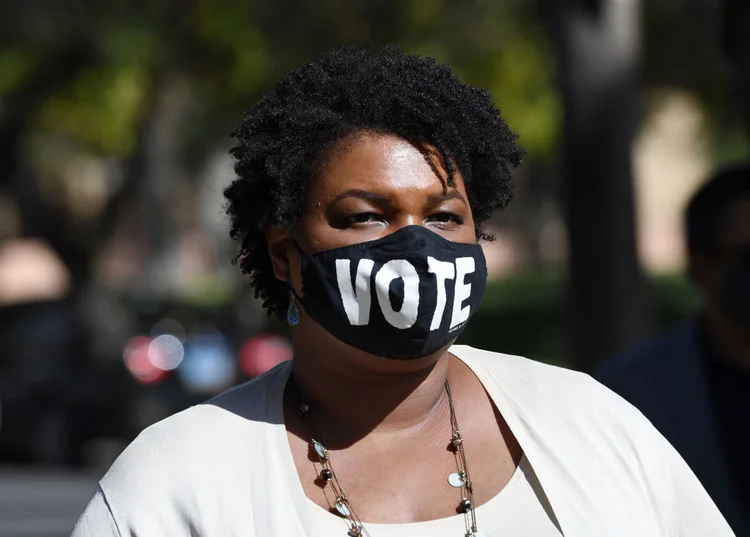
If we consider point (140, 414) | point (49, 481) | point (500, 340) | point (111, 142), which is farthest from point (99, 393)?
point (111, 142)

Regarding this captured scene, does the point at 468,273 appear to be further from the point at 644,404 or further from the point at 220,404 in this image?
the point at 644,404

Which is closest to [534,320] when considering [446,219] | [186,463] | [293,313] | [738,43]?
[738,43]

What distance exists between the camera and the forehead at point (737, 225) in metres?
4.10

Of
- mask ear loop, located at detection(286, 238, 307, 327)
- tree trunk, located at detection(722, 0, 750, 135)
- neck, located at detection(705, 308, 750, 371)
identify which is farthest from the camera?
tree trunk, located at detection(722, 0, 750, 135)

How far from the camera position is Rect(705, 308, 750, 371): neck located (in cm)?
400

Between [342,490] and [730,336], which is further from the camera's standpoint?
[730,336]

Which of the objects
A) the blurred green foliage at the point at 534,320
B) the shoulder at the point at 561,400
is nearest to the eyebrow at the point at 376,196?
the shoulder at the point at 561,400

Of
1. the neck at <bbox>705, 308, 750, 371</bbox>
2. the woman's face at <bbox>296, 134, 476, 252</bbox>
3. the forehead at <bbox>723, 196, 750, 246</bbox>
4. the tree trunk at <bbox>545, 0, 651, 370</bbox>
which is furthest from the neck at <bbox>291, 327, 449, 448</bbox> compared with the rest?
the tree trunk at <bbox>545, 0, 651, 370</bbox>

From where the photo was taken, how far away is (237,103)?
53.9 feet

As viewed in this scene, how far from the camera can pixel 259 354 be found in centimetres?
1326

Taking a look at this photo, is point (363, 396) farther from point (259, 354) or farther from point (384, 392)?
point (259, 354)

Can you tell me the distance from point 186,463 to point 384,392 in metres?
0.44

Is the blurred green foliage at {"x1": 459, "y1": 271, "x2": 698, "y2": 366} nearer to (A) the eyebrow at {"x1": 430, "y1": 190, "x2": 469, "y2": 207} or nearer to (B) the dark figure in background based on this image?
(B) the dark figure in background

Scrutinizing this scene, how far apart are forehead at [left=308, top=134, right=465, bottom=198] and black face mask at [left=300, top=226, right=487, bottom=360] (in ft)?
0.30
